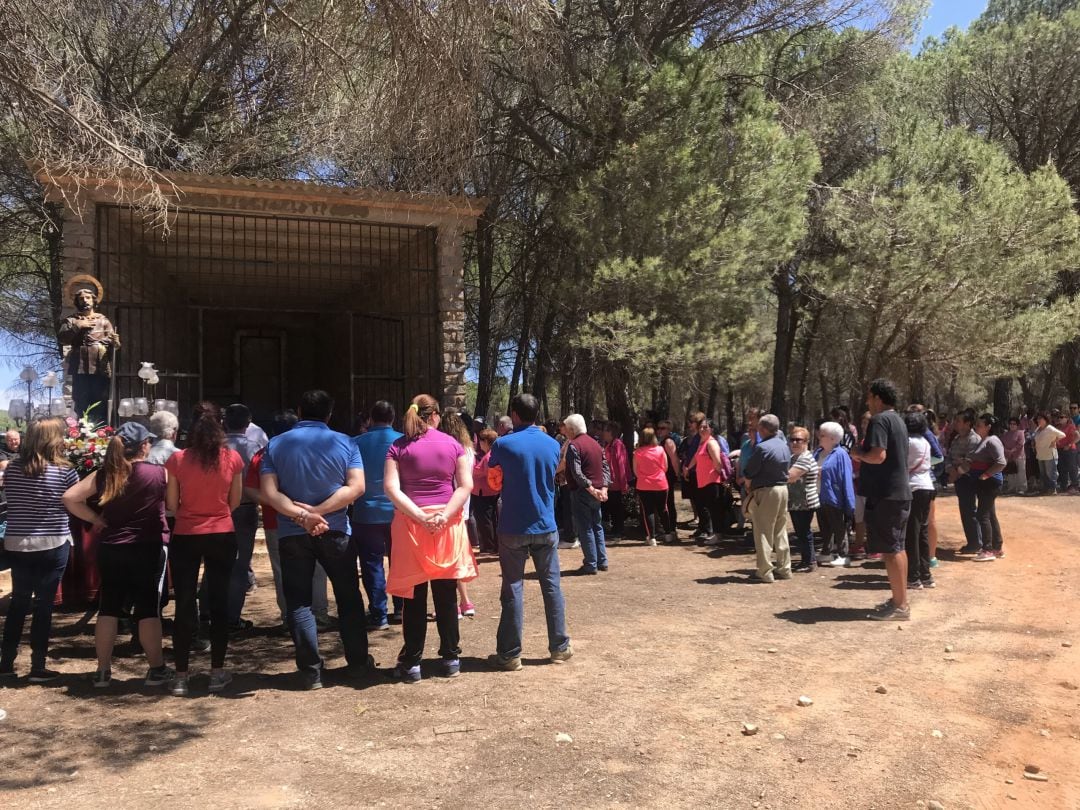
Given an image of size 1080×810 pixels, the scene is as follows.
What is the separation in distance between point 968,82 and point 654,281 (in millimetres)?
12703

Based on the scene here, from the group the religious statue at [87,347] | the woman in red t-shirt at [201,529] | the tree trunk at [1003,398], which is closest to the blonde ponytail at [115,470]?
the woman in red t-shirt at [201,529]

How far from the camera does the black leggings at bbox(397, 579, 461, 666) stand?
4988 mm

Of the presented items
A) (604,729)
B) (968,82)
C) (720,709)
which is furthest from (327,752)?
(968,82)

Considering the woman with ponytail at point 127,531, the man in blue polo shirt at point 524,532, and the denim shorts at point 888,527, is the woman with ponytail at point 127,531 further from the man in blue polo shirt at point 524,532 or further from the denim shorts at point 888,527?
the denim shorts at point 888,527

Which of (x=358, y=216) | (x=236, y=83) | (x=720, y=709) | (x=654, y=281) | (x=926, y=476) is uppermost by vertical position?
Result: (x=236, y=83)

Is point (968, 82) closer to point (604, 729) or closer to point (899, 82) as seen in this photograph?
A: point (899, 82)

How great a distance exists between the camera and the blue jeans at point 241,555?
599 centimetres

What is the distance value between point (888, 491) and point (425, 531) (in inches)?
145

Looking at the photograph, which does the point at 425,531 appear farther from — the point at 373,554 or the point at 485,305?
the point at 485,305

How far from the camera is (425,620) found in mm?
5008

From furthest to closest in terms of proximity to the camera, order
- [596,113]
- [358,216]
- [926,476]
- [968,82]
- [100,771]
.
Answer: [968,82] < [596,113] < [358,216] < [926,476] < [100,771]

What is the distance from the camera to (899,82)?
1733 cm

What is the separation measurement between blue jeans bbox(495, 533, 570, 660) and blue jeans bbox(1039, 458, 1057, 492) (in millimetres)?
14658

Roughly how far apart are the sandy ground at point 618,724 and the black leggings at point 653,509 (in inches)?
160
